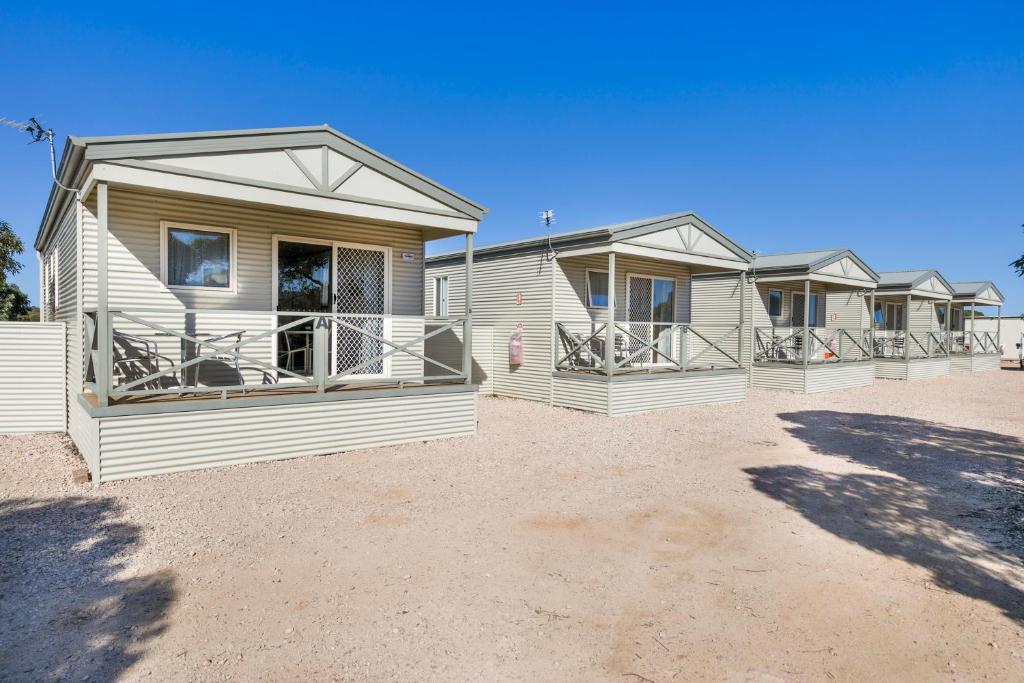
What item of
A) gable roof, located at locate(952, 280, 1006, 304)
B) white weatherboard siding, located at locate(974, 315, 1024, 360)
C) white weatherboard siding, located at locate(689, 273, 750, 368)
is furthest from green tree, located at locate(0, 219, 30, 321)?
white weatherboard siding, located at locate(974, 315, 1024, 360)

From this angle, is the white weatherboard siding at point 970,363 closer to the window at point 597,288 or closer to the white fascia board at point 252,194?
the window at point 597,288

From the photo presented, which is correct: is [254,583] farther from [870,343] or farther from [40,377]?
[870,343]

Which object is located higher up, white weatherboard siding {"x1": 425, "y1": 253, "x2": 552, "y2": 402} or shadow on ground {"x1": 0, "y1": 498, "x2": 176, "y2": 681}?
white weatherboard siding {"x1": 425, "y1": 253, "x2": 552, "y2": 402}

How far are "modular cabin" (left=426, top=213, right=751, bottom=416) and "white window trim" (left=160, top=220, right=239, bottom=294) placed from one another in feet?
16.6

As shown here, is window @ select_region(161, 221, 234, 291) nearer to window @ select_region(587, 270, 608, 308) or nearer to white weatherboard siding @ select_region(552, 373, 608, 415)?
white weatherboard siding @ select_region(552, 373, 608, 415)

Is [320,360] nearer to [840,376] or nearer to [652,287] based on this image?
[652,287]

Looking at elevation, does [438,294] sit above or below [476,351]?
above

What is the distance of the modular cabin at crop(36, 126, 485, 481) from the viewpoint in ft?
19.3

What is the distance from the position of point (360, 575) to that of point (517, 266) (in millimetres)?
8849

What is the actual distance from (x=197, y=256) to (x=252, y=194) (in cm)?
147

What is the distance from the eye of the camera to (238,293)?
759 cm

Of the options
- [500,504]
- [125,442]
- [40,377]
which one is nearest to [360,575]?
[500,504]

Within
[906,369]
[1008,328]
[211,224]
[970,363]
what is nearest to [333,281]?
[211,224]

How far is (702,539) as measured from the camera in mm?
4445
